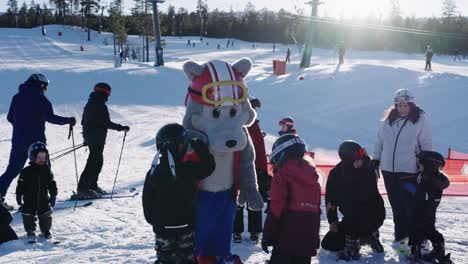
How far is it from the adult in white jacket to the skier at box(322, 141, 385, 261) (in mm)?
366

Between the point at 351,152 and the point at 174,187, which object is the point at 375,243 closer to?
the point at 351,152

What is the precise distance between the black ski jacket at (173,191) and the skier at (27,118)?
11.8 feet

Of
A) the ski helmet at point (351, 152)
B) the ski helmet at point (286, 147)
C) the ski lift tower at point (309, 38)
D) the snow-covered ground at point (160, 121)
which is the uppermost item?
the ski lift tower at point (309, 38)

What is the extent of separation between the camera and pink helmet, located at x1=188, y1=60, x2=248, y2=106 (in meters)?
3.88

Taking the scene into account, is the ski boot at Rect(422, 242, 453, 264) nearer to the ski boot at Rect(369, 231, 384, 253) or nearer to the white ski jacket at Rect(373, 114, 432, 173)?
the ski boot at Rect(369, 231, 384, 253)

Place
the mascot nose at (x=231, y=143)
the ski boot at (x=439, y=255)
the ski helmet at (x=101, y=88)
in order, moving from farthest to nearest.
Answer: the ski helmet at (x=101, y=88) < the ski boot at (x=439, y=255) < the mascot nose at (x=231, y=143)

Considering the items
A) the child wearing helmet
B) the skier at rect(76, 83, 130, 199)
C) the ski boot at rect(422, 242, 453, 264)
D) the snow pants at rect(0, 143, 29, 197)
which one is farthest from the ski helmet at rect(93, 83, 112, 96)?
the ski boot at rect(422, 242, 453, 264)

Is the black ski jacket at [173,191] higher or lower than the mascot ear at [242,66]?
lower

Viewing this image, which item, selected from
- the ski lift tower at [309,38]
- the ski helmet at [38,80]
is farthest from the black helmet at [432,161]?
the ski lift tower at [309,38]

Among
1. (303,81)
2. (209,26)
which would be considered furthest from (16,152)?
(209,26)

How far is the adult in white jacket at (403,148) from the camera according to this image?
5.35m

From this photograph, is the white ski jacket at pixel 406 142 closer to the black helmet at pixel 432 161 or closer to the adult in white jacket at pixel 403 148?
the adult in white jacket at pixel 403 148

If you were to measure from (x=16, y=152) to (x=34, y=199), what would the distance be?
140 centimetres

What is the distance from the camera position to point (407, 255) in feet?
16.7
